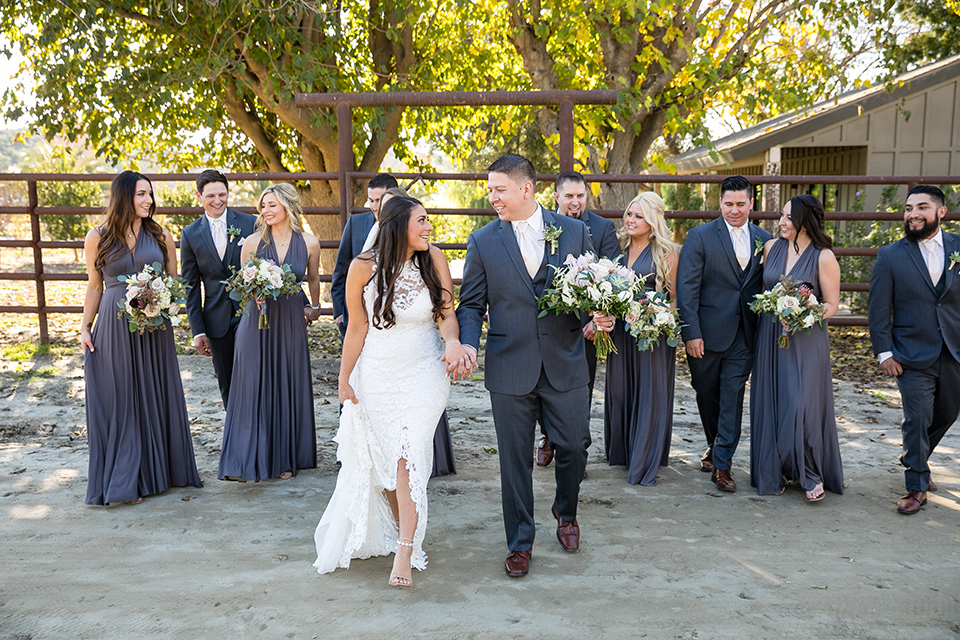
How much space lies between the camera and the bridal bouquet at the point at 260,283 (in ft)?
17.4

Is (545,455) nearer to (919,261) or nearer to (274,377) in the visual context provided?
(274,377)

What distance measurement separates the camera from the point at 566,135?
7.85 m

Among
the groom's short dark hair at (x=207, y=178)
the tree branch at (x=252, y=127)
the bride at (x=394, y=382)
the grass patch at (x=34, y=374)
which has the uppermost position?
the tree branch at (x=252, y=127)

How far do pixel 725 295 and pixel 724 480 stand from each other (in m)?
1.23

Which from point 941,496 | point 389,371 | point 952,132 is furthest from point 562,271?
point 952,132

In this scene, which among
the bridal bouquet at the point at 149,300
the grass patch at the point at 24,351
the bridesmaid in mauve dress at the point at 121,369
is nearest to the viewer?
the bridal bouquet at the point at 149,300

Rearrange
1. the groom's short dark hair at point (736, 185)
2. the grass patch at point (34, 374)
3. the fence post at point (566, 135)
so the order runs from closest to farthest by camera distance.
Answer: the groom's short dark hair at point (736, 185) → the fence post at point (566, 135) → the grass patch at point (34, 374)

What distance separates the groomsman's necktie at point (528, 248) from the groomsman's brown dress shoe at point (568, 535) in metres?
1.36

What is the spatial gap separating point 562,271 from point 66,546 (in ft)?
10.1

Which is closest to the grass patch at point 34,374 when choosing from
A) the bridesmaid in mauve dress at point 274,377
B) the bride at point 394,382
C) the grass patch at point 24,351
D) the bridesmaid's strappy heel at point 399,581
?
the grass patch at point 24,351

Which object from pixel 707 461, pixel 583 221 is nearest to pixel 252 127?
pixel 583 221

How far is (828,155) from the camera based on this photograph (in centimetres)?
1553

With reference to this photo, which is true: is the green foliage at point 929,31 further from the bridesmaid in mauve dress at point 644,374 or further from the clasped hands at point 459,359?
the clasped hands at point 459,359

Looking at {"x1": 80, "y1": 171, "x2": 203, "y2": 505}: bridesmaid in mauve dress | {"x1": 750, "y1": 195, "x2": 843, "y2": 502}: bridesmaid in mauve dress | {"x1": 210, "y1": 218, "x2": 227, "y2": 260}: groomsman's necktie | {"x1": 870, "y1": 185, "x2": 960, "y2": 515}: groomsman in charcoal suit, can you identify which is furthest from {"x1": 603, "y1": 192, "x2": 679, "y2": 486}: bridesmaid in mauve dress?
{"x1": 80, "y1": 171, "x2": 203, "y2": 505}: bridesmaid in mauve dress
